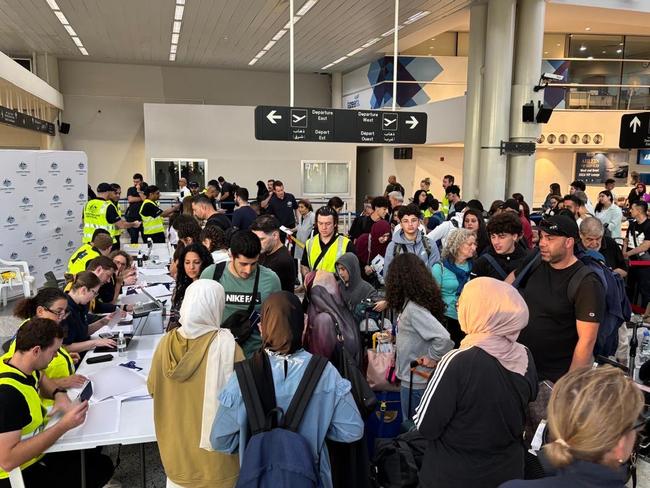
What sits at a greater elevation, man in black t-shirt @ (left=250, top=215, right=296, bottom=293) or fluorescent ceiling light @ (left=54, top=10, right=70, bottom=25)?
fluorescent ceiling light @ (left=54, top=10, right=70, bottom=25)

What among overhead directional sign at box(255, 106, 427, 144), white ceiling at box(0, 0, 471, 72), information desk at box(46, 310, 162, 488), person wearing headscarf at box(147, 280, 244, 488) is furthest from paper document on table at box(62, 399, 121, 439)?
white ceiling at box(0, 0, 471, 72)

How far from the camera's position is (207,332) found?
215cm

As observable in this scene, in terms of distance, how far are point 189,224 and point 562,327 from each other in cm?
355

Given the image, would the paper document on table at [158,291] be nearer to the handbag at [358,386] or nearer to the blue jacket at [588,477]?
the handbag at [358,386]

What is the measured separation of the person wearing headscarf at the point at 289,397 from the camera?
183 centimetres

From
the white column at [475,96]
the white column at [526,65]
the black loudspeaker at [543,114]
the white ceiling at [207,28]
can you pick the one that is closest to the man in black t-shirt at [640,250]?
→ the black loudspeaker at [543,114]

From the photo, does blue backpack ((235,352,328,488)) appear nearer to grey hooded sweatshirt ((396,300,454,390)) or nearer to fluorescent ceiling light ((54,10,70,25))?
grey hooded sweatshirt ((396,300,454,390))

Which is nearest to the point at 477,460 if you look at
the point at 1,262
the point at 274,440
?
the point at 274,440

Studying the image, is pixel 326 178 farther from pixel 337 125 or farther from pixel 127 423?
pixel 127 423

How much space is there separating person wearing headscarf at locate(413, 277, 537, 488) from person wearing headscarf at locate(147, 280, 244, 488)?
33.9 inches

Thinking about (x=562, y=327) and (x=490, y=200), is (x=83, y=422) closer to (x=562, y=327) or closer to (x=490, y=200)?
(x=562, y=327)

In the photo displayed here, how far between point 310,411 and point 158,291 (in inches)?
143

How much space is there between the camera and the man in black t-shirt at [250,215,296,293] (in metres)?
3.87

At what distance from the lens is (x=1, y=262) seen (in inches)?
285
